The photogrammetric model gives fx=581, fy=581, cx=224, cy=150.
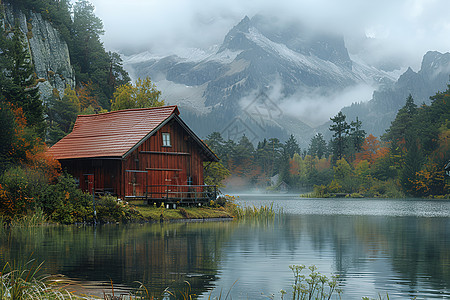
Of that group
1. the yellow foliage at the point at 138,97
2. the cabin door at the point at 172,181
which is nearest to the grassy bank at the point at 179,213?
the cabin door at the point at 172,181

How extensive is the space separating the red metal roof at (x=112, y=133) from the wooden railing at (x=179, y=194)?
4313mm

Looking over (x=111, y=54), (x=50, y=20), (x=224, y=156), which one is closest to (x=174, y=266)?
(x=50, y=20)

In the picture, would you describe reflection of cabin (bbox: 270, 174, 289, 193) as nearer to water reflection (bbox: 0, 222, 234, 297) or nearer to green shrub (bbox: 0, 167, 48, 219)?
green shrub (bbox: 0, 167, 48, 219)

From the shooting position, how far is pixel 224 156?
568 ft

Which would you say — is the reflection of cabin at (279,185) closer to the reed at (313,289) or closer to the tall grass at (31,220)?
the tall grass at (31,220)

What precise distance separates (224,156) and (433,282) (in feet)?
514

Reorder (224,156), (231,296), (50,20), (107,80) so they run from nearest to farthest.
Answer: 1. (231,296)
2. (50,20)
3. (107,80)
4. (224,156)

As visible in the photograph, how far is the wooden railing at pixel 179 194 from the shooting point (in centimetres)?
4612

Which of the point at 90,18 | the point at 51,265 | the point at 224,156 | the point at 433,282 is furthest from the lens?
the point at 224,156

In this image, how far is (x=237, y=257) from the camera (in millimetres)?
22109

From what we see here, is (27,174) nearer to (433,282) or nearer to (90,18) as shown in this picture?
(433,282)

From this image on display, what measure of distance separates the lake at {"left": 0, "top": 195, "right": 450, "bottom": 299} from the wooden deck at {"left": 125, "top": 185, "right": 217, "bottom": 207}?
405 inches

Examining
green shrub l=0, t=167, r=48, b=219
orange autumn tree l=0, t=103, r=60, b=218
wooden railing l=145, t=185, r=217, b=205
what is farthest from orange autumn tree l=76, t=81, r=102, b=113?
green shrub l=0, t=167, r=48, b=219

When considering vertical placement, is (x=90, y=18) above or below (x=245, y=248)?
above
